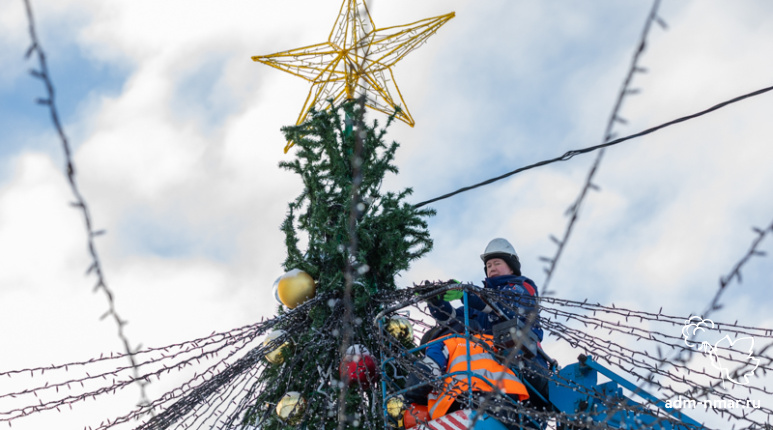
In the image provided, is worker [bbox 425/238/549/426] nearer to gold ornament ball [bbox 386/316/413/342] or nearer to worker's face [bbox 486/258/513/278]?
worker's face [bbox 486/258/513/278]

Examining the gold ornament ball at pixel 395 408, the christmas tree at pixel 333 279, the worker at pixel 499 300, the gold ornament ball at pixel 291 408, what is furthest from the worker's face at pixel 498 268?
the gold ornament ball at pixel 291 408

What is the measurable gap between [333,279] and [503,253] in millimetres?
2082

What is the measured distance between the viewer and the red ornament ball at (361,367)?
17.3 feet

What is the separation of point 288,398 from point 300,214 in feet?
5.10

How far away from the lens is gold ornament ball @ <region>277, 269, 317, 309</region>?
18.8 feet

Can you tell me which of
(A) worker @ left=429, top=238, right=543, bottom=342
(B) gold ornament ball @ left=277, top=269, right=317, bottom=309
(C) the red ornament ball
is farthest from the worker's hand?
(B) gold ornament ball @ left=277, top=269, right=317, bottom=309

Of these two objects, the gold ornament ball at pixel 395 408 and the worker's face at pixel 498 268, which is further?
the worker's face at pixel 498 268

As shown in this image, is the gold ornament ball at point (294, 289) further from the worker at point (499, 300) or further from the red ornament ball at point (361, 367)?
the worker at point (499, 300)

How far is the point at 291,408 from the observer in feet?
17.6

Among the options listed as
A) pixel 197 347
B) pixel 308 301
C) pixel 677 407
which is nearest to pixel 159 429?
pixel 197 347

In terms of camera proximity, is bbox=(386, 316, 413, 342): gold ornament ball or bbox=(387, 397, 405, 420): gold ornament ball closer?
bbox=(387, 397, 405, 420): gold ornament ball

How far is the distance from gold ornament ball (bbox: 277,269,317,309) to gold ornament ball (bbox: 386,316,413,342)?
2.10ft

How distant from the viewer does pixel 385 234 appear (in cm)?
593

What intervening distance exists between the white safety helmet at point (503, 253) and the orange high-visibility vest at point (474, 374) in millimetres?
1407
